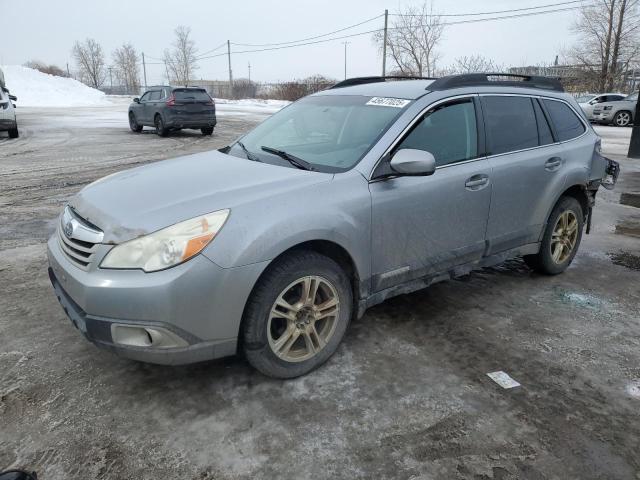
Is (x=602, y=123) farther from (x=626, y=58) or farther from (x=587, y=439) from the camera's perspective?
(x=587, y=439)

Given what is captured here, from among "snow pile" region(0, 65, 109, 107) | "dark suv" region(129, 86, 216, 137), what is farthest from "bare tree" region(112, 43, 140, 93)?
"dark suv" region(129, 86, 216, 137)

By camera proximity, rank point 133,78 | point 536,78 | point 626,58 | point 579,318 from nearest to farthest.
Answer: point 579,318
point 536,78
point 626,58
point 133,78

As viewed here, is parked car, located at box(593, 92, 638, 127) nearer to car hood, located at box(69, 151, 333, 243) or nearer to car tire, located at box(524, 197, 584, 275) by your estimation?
car tire, located at box(524, 197, 584, 275)

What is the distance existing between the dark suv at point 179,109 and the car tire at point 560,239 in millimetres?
13676

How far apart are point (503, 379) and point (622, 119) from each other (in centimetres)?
2445

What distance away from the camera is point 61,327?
3.55m

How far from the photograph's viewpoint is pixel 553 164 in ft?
13.9

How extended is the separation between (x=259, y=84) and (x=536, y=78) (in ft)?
184

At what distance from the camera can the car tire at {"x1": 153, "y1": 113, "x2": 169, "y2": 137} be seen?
16.4 metres

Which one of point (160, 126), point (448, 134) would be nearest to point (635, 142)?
point (448, 134)

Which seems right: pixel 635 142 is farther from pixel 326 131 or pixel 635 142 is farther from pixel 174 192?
pixel 174 192

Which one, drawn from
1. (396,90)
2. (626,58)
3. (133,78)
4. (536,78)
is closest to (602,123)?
(626,58)

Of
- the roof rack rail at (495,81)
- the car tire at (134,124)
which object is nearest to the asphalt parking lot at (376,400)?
the roof rack rail at (495,81)

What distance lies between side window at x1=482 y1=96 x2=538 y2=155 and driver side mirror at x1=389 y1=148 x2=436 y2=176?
0.98 m
